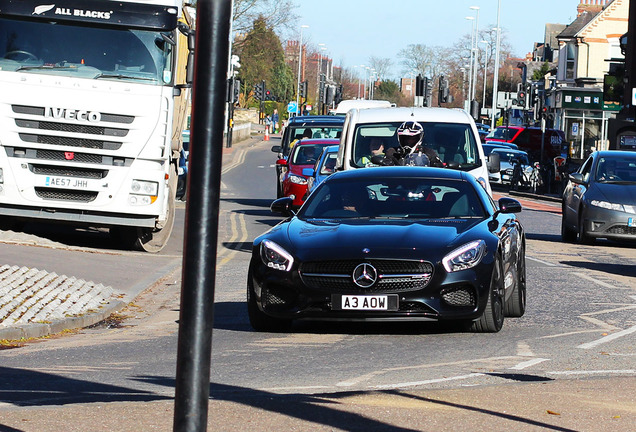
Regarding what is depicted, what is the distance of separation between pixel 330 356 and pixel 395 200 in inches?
98.1

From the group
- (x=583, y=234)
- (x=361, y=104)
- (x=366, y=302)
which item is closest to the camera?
(x=366, y=302)

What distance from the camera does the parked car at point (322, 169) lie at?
70.9ft

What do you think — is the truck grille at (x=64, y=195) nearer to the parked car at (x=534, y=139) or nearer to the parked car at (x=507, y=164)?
the parked car at (x=507, y=164)

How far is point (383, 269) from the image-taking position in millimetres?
9609

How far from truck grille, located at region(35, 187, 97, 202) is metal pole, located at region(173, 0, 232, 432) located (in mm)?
13502

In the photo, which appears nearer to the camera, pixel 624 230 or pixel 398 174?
pixel 398 174

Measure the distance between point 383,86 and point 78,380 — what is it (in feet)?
613

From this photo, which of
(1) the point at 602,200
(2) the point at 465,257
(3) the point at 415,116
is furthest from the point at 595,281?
(1) the point at 602,200

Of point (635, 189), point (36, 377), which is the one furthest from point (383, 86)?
point (36, 377)

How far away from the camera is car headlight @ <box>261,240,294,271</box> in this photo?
9812mm

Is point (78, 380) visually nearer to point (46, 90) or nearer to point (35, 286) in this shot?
point (35, 286)

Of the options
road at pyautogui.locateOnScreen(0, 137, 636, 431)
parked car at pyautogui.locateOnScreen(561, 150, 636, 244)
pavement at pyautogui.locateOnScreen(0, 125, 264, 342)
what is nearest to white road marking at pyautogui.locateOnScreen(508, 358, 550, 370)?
road at pyautogui.locateOnScreen(0, 137, 636, 431)

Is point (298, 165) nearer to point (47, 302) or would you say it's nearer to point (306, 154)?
point (306, 154)

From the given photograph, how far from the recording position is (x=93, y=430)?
19.2ft
